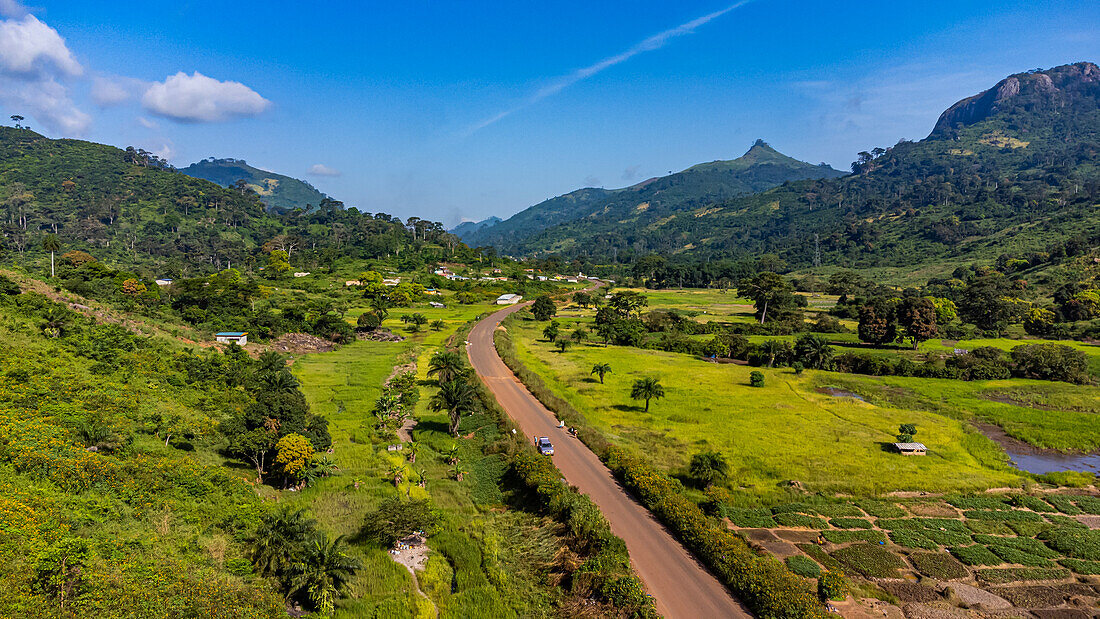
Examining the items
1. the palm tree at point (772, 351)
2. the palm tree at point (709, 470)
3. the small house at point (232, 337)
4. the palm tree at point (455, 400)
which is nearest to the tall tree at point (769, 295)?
the palm tree at point (772, 351)

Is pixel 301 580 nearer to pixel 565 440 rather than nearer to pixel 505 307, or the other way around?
pixel 565 440

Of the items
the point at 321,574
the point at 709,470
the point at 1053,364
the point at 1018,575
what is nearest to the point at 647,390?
the point at 709,470

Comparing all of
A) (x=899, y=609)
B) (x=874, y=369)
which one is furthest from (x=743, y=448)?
(x=874, y=369)

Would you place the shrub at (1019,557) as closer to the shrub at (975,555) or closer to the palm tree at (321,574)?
the shrub at (975,555)

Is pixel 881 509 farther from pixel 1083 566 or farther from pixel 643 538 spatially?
pixel 643 538

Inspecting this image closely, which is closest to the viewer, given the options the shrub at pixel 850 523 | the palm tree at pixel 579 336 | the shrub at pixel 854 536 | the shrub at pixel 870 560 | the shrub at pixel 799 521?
the shrub at pixel 870 560

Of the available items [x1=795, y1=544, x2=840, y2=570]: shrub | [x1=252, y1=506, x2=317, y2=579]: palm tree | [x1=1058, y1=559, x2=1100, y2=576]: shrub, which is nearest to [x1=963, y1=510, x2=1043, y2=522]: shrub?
[x1=1058, y1=559, x2=1100, y2=576]: shrub

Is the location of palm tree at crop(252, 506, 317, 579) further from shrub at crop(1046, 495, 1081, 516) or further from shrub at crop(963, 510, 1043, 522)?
shrub at crop(1046, 495, 1081, 516)
